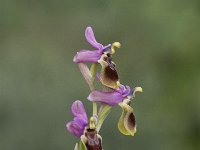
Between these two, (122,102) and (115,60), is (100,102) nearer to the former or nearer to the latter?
(122,102)

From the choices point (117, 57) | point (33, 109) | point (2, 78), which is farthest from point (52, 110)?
point (117, 57)

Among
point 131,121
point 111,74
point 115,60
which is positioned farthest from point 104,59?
point 115,60

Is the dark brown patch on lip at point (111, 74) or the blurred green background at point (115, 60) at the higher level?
the blurred green background at point (115, 60)

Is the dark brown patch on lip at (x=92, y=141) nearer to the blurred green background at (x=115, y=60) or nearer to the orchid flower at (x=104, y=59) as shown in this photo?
the orchid flower at (x=104, y=59)

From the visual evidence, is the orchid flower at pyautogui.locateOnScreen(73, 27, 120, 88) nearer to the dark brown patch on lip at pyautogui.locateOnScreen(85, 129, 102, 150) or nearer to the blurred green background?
the dark brown patch on lip at pyautogui.locateOnScreen(85, 129, 102, 150)

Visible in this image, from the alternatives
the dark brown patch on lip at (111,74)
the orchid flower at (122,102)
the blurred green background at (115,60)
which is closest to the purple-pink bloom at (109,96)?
the orchid flower at (122,102)
